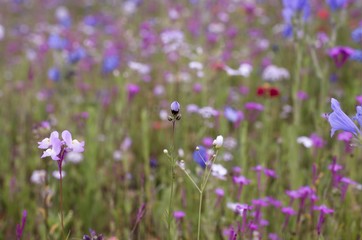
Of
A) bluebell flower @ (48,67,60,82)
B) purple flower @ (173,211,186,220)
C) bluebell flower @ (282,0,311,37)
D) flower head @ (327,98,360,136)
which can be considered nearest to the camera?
flower head @ (327,98,360,136)

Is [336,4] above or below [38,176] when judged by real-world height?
above

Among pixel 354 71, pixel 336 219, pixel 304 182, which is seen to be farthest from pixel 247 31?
pixel 336 219

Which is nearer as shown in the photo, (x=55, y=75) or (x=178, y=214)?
(x=178, y=214)

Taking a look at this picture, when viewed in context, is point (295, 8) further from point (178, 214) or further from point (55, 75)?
point (55, 75)

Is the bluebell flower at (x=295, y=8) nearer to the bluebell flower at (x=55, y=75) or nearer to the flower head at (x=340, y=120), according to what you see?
the flower head at (x=340, y=120)

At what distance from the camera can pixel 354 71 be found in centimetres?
455

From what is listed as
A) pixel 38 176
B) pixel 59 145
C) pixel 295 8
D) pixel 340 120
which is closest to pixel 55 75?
pixel 38 176

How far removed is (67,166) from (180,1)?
18.2ft

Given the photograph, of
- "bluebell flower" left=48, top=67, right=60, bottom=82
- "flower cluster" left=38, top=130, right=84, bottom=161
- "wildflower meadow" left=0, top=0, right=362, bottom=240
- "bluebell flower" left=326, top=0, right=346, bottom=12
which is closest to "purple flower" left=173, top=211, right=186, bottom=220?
"wildflower meadow" left=0, top=0, right=362, bottom=240

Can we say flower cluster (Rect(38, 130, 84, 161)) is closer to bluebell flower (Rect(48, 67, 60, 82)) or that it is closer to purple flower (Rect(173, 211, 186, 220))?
purple flower (Rect(173, 211, 186, 220))

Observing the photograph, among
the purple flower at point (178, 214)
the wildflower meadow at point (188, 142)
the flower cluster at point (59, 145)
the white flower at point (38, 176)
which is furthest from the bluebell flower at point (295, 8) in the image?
the flower cluster at point (59, 145)

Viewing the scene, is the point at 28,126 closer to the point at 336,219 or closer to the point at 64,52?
the point at 64,52

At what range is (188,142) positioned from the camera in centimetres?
319

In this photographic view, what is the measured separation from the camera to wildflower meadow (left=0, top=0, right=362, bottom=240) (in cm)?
195
